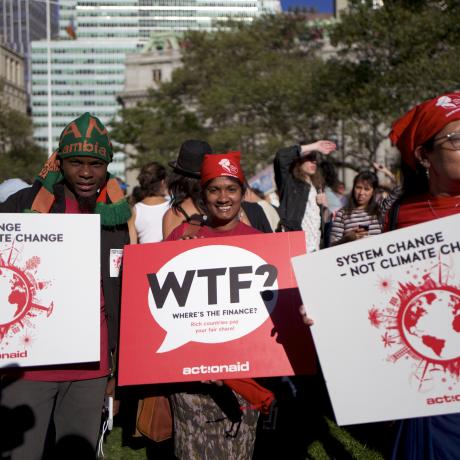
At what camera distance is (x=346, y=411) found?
8.43 ft

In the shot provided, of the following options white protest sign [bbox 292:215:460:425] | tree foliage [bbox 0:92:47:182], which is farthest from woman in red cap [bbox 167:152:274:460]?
tree foliage [bbox 0:92:47:182]

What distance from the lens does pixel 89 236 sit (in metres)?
3.08

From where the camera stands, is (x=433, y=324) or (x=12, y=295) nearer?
(x=433, y=324)

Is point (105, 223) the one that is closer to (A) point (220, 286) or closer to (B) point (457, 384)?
(A) point (220, 286)

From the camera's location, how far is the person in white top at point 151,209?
20.5 ft

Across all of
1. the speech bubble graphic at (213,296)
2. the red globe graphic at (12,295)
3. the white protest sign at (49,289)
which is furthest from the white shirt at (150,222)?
the red globe graphic at (12,295)

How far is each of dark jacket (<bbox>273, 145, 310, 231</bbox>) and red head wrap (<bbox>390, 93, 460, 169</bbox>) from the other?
3.15m

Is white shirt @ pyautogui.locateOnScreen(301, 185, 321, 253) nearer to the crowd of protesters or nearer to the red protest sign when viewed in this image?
the crowd of protesters

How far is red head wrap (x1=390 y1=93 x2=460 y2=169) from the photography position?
2588mm

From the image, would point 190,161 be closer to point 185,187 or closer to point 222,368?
point 185,187

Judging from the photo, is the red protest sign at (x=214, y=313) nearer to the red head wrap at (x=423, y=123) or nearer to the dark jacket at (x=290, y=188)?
the red head wrap at (x=423, y=123)

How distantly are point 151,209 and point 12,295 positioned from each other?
134 inches

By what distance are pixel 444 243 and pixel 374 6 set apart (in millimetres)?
23203

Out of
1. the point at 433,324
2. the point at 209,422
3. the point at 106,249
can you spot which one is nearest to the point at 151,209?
the point at 106,249
